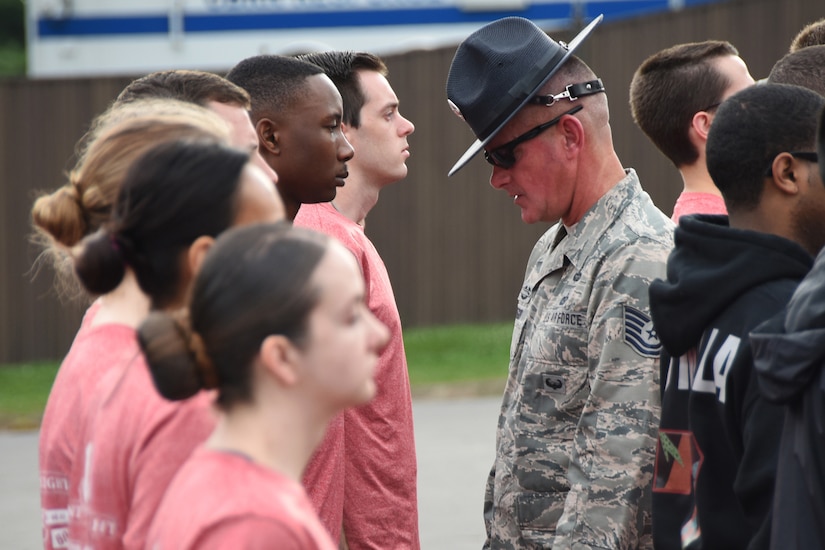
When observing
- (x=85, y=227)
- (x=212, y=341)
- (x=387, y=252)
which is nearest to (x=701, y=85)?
(x=85, y=227)

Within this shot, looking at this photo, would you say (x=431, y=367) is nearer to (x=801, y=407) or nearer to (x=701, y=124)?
(x=701, y=124)

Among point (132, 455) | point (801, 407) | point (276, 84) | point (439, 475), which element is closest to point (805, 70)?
point (276, 84)

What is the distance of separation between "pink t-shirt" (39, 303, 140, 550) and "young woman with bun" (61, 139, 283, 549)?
0.09 feet

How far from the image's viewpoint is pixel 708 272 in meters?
2.46

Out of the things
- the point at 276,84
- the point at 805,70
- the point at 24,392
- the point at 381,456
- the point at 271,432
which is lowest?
the point at 24,392

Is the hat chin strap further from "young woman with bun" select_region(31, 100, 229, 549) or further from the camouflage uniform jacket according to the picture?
"young woman with bun" select_region(31, 100, 229, 549)

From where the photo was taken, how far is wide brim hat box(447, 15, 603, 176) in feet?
10.5

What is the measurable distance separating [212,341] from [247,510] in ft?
0.97

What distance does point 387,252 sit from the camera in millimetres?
12875

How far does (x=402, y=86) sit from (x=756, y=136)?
34.1 feet

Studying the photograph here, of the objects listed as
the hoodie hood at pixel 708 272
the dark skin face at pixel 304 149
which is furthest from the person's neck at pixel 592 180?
the dark skin face at pixel 304 149

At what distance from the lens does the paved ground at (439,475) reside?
682cm

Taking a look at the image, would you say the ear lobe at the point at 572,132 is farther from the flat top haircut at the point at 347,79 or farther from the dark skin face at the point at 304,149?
the flat top haircut at the point at 347,79

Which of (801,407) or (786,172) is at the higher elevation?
(786,172)
